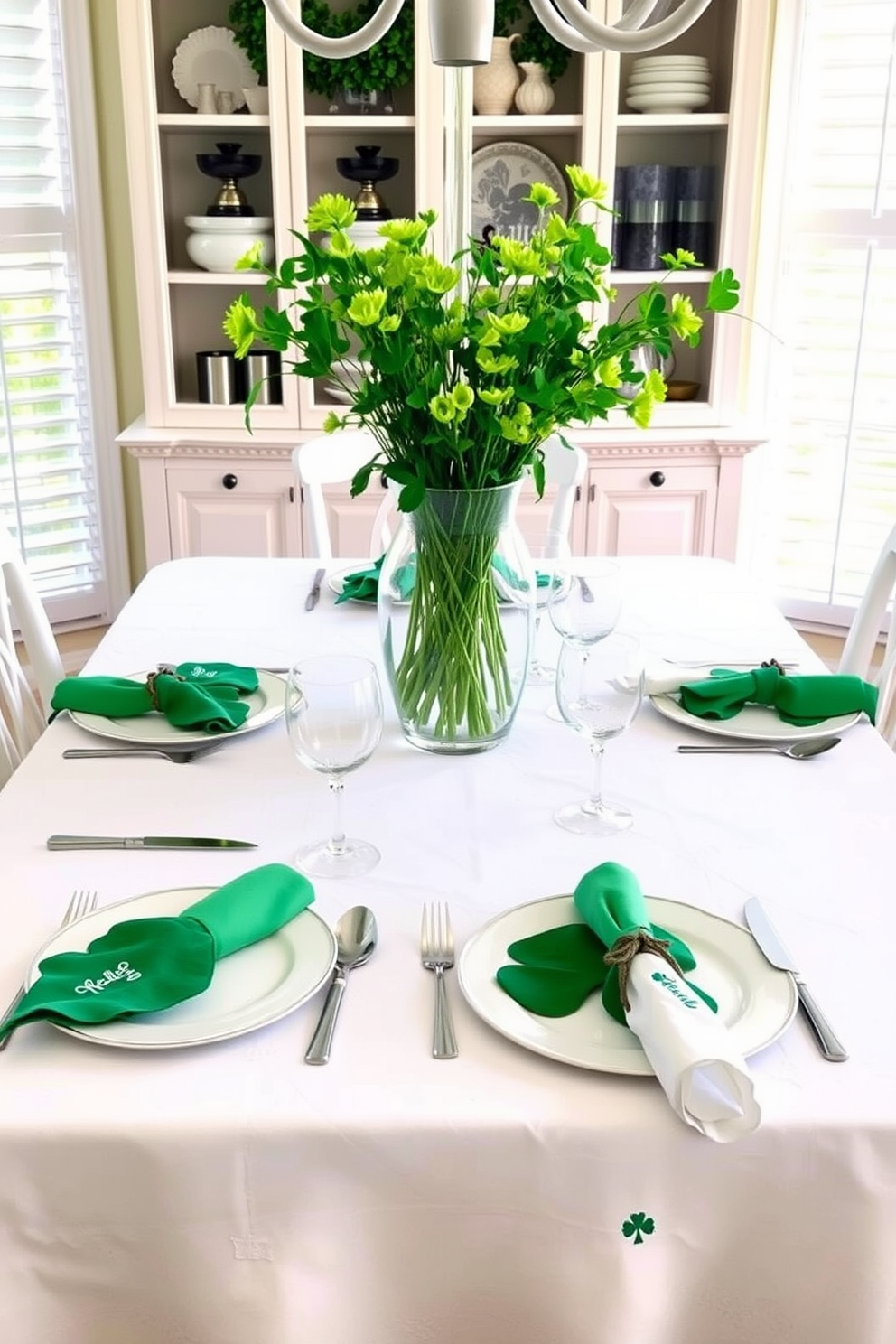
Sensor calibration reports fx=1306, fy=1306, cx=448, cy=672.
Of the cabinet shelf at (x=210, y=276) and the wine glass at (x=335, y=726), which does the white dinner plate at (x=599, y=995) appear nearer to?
the wine glass at (x=335, y=726)

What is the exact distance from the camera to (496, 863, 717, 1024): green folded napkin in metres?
0.99

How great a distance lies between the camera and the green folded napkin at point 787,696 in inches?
61.0

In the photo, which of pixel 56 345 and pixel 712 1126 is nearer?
pixel 712 1126

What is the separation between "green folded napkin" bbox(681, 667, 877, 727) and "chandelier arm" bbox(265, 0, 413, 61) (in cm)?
81

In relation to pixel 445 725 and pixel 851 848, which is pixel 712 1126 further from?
pixel 445 725

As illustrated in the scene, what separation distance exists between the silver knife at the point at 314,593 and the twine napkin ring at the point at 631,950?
3.50 ft

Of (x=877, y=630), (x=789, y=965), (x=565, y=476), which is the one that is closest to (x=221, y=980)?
(x=789, y=965)

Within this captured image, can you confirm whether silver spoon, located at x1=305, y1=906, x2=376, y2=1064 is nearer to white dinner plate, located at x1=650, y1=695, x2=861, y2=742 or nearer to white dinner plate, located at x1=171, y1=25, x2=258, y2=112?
white dinner plate, located at x1=650, y1=695, x2=861, y2=742

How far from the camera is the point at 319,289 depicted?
1.25 meters

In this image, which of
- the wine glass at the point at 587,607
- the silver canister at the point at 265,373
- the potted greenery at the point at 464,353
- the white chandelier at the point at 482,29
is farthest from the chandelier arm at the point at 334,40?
the silver canister at the point at 265,373

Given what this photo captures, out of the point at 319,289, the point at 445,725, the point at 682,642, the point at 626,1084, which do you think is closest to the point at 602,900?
the point at 626,1084

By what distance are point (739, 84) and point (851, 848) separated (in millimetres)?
2507

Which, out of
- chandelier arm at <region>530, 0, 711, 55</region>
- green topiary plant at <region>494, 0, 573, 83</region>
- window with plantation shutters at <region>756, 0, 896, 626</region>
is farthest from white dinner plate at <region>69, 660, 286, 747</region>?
window with plantation shutters at <region>756, 0, 896, 626</region>

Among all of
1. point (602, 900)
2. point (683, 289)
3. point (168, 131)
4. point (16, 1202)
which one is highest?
point (168, 131)
